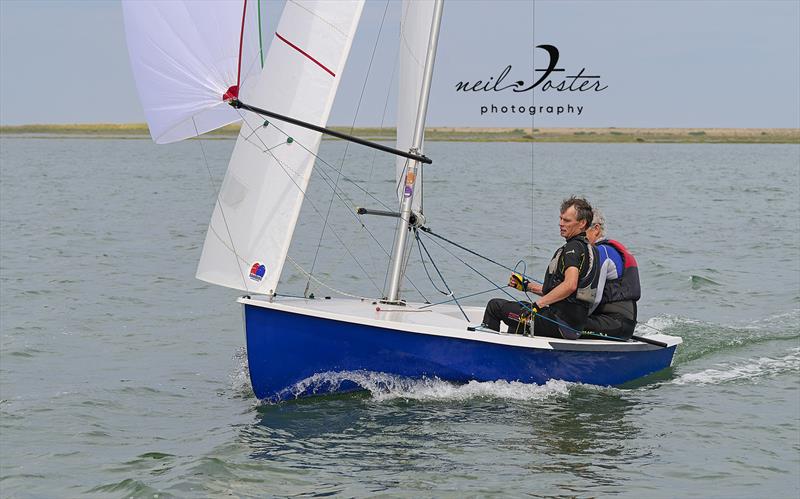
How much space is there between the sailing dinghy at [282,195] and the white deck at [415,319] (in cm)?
1

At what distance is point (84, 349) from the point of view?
11414mm

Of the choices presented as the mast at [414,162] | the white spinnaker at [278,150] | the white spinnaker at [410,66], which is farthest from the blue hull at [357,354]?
the white spinnaker at [410,66]

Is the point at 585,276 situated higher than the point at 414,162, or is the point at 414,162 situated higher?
the point at 414,162

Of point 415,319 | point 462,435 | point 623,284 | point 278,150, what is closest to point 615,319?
point 623,284

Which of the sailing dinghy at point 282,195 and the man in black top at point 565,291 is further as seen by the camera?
the man in black top at point 565,291

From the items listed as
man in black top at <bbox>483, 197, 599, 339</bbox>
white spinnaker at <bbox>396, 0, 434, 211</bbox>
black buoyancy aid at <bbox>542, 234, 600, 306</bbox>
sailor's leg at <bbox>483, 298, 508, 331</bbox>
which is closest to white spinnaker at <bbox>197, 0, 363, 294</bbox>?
white spinnaker at <bbox>396, 0, 434, 211</bbox>

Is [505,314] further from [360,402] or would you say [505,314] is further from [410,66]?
[410,66]

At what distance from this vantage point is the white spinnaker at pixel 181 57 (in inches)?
314

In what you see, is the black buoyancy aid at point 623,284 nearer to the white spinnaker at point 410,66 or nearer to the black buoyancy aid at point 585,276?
the black buoyancy aid at point 585,276

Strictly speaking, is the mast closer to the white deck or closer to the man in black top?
the white deck

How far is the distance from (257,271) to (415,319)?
4.54ft

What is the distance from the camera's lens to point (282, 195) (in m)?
8.60

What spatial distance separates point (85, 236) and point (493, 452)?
16.2 meters

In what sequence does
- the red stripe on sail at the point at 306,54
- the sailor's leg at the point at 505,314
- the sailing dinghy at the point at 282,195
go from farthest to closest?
the sailor's leg at the point at 505,314, the red stripe on sail at the point at 306,54, the sailing dinghy at the point at 282,195
